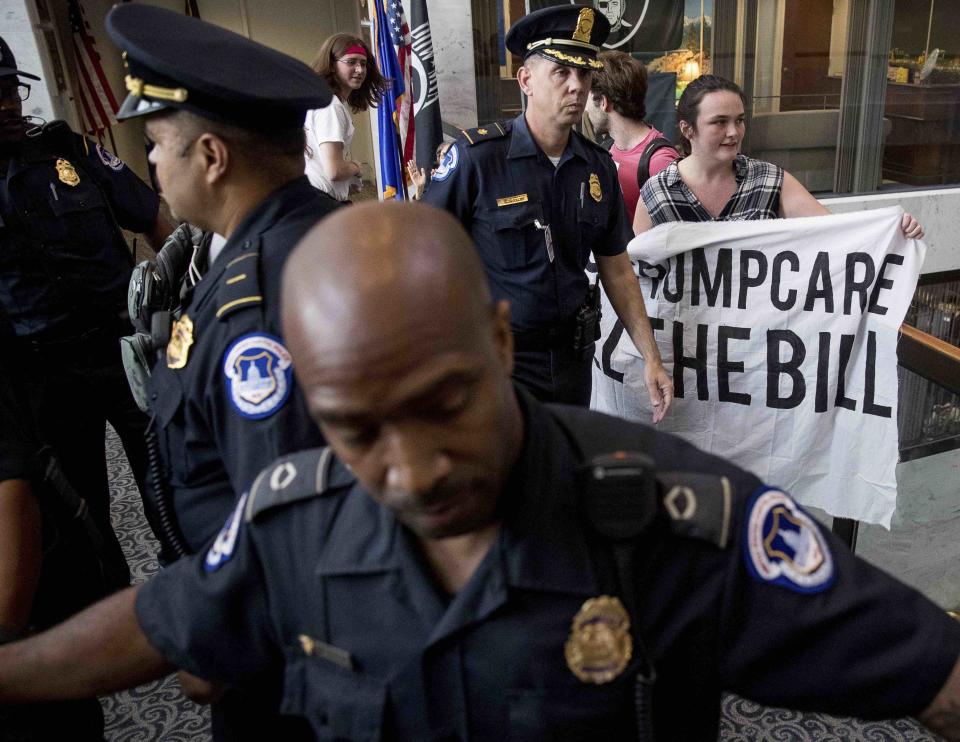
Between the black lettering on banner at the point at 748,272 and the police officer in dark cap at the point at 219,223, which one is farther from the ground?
the police officer in dark cap at the point at 219,223

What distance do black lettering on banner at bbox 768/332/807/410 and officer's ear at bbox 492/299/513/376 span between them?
2.29 metres

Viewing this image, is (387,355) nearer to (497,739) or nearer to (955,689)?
(497,739)

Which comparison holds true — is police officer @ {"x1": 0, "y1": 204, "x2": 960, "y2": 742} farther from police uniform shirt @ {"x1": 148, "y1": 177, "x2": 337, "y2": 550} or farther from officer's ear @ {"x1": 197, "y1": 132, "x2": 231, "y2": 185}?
officer's ear @ {"x1": 197, "y1": 132, "x2": 231, "y2": 185}

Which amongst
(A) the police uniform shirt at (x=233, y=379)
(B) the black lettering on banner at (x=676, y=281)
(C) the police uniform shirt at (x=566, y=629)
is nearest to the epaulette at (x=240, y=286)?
(A) the police uniform shirt at (x=233, y=379)

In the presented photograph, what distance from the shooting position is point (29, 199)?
2.65 metres

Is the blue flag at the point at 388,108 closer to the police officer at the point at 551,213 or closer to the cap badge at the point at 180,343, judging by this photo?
the police officer at the point at 551,213

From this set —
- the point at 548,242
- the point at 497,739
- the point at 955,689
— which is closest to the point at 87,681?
the point at 497,739

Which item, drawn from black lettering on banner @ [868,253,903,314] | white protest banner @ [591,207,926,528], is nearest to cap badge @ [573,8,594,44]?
white protest banner @ [591,207,926,528]

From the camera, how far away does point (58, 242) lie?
2.71 meters

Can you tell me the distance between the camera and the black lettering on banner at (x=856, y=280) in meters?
2.76

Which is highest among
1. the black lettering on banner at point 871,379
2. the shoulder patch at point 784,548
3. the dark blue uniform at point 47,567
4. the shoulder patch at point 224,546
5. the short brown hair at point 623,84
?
the short brown hair at point 623,84

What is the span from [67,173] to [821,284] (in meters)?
2.66

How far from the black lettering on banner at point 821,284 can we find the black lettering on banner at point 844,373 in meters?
0.12

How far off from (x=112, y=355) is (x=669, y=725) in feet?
8.04
